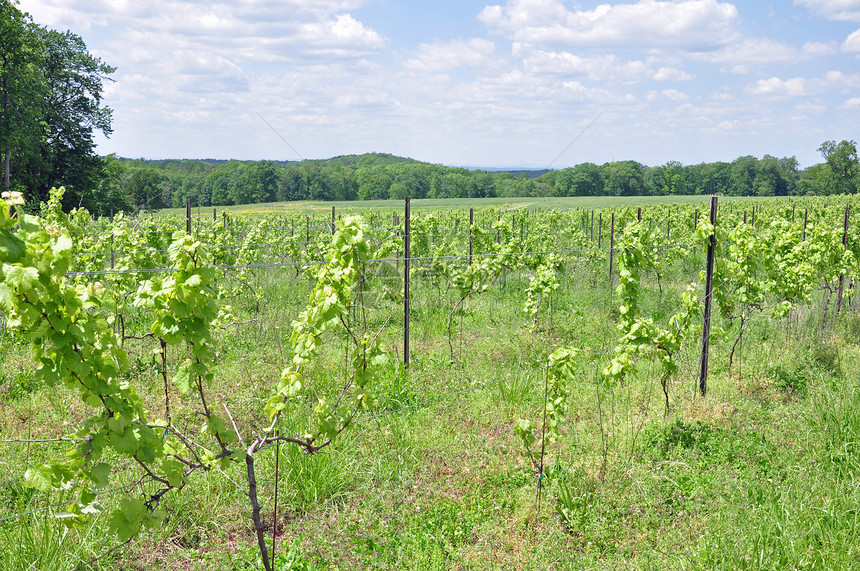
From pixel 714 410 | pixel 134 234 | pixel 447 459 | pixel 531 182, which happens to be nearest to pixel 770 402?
pixel 714 410

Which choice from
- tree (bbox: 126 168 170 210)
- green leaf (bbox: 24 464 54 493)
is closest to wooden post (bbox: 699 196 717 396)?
green leaf (bbox: 24 464 54 493)

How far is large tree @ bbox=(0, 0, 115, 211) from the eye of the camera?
2481cm

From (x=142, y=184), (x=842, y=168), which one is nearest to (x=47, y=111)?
(x=142, y=184)

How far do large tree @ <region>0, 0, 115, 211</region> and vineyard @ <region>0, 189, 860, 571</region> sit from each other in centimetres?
2271

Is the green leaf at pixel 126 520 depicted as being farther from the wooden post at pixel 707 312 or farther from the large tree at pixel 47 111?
the large tree at pixel 47 111

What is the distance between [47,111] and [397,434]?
32.1m

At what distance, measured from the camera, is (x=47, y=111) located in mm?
29000

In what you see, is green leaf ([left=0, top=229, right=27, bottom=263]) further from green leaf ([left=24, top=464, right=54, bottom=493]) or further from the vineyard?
green leaf ([left=24, top=464, right=54, bottom=493])

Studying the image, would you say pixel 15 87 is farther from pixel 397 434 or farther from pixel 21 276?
pixel 21 276

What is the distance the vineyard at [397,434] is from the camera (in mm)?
2572

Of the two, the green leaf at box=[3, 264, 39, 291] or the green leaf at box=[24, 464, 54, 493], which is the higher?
the green leaf at box=[3, 264, 39, 291]

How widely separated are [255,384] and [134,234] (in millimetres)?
2790

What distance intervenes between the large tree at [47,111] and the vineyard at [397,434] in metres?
22.7

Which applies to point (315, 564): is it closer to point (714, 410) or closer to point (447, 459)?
point (447, 459)
